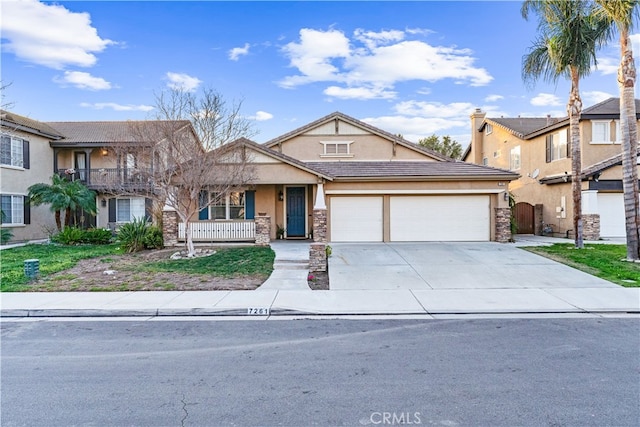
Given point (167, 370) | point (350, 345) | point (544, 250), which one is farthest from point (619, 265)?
point (167, 370)

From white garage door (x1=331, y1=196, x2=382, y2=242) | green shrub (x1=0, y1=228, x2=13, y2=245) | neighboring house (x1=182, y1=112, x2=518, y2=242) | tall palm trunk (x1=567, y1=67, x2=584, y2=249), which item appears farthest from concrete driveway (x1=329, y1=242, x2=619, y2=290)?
green shrub (x1=0, y1=228, x2=13, y2=245)

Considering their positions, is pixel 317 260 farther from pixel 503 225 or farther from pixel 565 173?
pixel 565 173

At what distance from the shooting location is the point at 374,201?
17438mm

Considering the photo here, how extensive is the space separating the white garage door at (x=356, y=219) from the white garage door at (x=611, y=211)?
10874 mm

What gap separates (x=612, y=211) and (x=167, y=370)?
21.2m

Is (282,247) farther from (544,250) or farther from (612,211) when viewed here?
(612,211)

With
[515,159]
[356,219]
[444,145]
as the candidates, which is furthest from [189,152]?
[444,145]

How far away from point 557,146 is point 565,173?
1.97 metres

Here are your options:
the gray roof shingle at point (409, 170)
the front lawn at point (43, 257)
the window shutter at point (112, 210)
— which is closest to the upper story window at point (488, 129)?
the gray roof shingle at point (409, 170)

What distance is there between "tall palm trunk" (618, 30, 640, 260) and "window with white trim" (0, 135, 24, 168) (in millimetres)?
24518

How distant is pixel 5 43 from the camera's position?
40.9 ft

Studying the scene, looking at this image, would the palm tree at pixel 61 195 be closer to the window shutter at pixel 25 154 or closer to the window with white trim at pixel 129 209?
the window shutter at pixel 25 154

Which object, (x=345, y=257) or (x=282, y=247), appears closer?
(x=345, y=257)

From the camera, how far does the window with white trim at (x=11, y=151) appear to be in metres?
18.7
